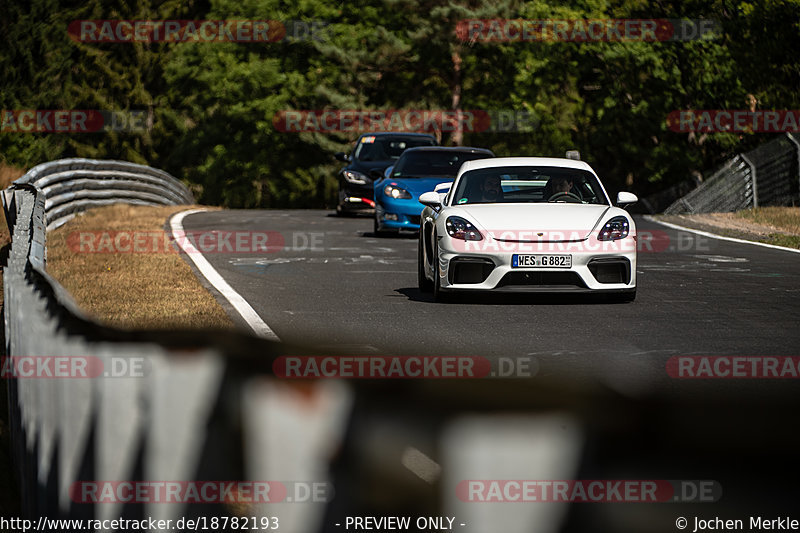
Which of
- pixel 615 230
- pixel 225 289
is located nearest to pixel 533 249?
pixel 615 230

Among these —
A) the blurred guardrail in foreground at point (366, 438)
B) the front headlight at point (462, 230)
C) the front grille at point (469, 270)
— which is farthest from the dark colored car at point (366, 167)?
the blurred guardrail in foreground at point (366, 438)

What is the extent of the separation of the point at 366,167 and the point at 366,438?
82.3 feet

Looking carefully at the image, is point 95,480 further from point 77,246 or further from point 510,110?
point 510,110

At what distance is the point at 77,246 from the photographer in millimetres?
17031

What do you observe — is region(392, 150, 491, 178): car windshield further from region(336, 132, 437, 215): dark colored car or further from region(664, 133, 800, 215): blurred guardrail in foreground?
region(664, 133, 800, 215): blurred guardrail in foreground

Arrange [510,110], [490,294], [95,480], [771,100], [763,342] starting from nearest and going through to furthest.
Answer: [95,480]
[763,342]
[490,294]
[771,100]
[510,110]

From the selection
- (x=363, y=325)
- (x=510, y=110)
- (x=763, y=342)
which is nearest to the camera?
(x=763, y=342)

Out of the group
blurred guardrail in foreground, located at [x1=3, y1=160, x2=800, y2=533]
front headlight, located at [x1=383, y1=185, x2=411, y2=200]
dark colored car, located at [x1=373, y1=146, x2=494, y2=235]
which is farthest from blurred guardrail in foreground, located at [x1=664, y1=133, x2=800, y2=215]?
blurred guardrail in foreground, located at [x1=3, y1=160, x2=800, y2=533]

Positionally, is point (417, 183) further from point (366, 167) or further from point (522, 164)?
point (522, 164)

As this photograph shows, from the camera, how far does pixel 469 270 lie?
1163 centimetres

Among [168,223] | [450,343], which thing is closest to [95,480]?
[450,343]

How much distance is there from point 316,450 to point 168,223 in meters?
21.0

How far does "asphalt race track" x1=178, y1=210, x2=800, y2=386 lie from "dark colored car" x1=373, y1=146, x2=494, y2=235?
230 centimetres

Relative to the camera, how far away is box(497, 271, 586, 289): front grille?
11.5 m
